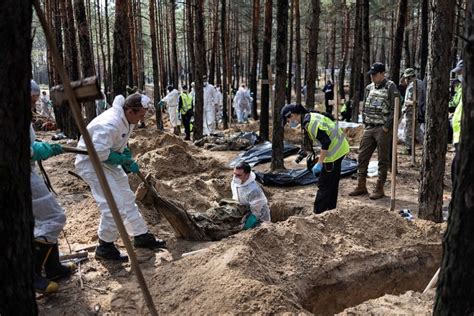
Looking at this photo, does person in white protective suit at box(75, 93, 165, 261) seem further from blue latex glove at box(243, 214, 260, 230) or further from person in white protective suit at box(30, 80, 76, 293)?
blue latex glove at box(243, 214, 260, 230)

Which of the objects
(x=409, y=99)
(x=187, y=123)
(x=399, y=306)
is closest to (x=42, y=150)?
(x=399, y=306)

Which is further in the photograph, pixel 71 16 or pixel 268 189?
pixel 71 16

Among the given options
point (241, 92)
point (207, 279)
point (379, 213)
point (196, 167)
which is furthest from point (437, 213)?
point (241, 92)

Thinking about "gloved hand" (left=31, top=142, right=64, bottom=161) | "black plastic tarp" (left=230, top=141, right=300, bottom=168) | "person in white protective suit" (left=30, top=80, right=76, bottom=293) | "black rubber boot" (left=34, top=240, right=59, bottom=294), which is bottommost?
"black plastic tarp" (left=230, top=141, right=300, bottom=168)

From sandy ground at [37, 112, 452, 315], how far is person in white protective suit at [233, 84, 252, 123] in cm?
1567

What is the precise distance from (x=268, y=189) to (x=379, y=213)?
3435mm

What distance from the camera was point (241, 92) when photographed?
859 inches

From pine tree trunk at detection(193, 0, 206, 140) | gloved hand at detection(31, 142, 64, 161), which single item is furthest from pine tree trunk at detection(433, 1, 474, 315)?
pine tree trunk at detection(193, 0, 206, 140)

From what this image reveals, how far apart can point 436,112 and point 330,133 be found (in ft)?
4.14

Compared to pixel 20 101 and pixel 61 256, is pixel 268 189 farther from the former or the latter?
pixel 20 101

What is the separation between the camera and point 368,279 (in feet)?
15.1

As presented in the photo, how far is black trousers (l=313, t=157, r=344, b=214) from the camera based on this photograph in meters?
6.04

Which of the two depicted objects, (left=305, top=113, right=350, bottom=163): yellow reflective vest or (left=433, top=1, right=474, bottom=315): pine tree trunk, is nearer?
(left=433, top=1, right=474, bottom=315): pine tree trunk

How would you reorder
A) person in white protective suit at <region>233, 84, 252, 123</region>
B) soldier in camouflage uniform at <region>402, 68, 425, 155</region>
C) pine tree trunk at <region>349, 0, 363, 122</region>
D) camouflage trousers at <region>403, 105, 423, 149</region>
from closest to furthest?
soldier in camouflage uniform at <region>402, 68, 425, 155</region> → camouflage trousers at <region>403, 105, 423, 149</region> → pine tree trunk at <region>349, 0, 363, 122</region> → person in white protective suit at <region>233, 84, 252, 123</region>
